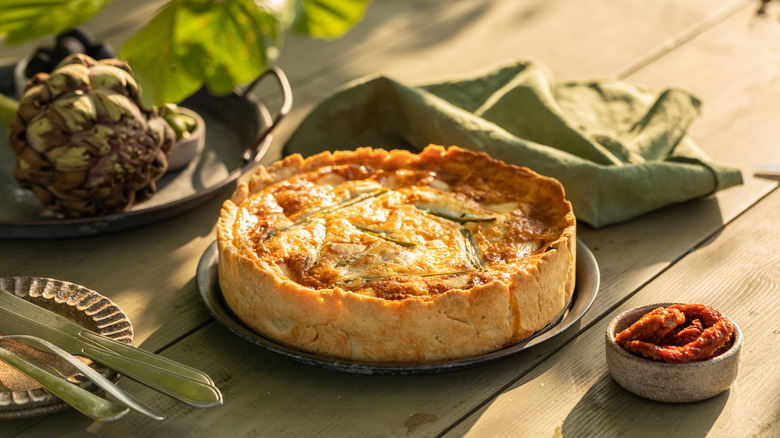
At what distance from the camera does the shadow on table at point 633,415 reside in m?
1.68

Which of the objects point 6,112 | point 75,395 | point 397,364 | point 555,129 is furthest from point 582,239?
point 6,112

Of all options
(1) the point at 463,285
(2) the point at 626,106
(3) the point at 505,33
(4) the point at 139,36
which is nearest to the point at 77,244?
(4) the point at 139,36

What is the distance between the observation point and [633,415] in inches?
68.0

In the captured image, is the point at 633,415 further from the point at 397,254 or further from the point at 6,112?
the point at 6,112

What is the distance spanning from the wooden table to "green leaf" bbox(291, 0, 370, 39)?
748 mm

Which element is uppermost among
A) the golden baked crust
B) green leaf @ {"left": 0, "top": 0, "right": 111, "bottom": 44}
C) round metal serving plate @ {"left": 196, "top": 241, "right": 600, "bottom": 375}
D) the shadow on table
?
green leaf @ {"left": 0, "top": 0, "right": 111, "bottom": 44}

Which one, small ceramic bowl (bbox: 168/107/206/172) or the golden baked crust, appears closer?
the golden baked crust

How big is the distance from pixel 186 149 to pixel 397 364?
1288mm

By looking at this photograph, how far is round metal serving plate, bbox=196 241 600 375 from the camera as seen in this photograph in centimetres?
177

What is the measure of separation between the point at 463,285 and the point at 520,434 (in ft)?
1.11

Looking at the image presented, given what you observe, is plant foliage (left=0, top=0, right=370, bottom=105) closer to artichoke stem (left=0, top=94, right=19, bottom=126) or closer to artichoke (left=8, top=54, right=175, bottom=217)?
artichoke (left=8, top=54, right=175, bottom=217)

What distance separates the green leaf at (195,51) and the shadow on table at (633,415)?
945 millimetres

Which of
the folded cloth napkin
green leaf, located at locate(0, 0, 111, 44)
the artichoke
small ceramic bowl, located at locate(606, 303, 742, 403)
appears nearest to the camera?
green leaf, located at locate(0, 0, 111, 44)

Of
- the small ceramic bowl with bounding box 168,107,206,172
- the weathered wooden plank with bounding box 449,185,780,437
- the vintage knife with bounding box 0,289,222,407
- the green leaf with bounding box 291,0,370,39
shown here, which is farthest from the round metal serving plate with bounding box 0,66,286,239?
the weathered wooden plank with bounding box 449,185,780,437
